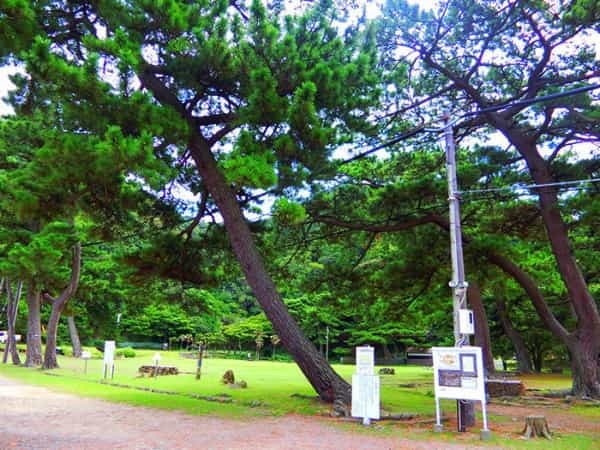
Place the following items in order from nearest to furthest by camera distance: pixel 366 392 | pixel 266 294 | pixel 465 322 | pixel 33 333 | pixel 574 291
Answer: pixel 465 322, pixel 366 392, pixel 266 294, pixel 574 291, pixel 33 333

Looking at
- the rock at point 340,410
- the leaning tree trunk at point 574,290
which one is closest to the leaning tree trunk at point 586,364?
the leaning tree trunk at point 574,290

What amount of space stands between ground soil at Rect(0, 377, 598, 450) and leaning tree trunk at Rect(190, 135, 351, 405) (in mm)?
906

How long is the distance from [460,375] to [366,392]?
136 cm

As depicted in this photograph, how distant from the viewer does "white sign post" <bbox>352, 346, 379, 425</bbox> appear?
6.91 metres

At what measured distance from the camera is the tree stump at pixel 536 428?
20.7 feet

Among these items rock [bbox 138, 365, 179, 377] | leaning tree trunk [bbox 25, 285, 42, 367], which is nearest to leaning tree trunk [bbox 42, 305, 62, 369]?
leaning tree trunk [bbox 25, 285, 42, 367]

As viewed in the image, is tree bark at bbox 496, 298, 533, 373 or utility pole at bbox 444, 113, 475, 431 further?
tree bark at bbox 496, 298, 533, 373

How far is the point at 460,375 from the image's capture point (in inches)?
253

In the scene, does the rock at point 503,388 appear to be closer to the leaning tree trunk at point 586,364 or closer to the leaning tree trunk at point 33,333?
the leaning tree trunk at point 586,364

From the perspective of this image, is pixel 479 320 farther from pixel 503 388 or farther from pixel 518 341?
pixel 518 341

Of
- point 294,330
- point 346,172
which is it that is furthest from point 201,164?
point 346,172

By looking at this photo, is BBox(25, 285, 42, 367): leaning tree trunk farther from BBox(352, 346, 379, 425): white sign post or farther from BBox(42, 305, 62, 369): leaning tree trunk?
BBox(352, 346, 379, 425): white sign post

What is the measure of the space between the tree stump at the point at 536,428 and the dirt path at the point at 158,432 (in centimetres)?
132

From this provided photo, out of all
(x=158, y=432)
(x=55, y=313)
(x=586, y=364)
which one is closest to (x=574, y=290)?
(x=586, y=364)
